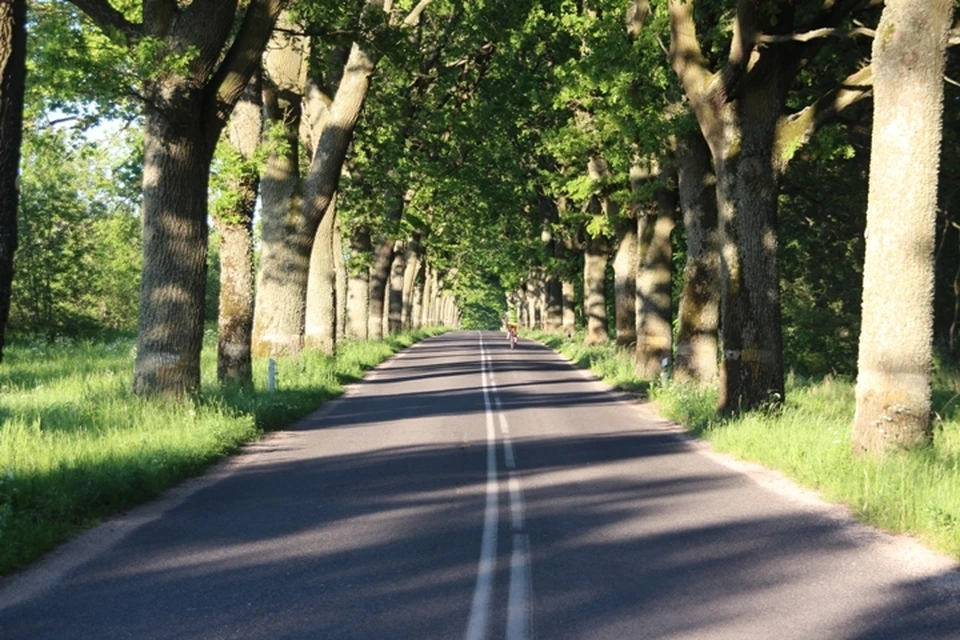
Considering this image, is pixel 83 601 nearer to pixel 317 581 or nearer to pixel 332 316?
pixel 317 581

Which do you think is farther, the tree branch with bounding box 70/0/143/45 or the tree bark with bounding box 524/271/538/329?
the tree bark with bounding box 524/271/538/329

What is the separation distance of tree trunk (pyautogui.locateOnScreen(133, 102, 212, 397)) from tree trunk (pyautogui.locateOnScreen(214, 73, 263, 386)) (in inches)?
169

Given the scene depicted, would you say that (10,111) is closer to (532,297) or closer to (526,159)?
(526,159)

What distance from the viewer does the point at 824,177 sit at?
99.8 ft

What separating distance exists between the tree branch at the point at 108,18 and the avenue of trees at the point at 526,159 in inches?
1.6

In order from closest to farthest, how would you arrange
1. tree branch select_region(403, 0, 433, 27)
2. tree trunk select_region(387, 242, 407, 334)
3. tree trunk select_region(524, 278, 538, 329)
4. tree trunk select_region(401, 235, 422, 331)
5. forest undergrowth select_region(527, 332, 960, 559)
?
1. forest undergrowth select_region(527, 332, 960, 559)
2. tree branch select_region(403, 0, 433, 27)
3. tree trunk select_region(387, 242, 407, 334)
4. tree trunk select_region(401, 235, 422, 331)
5. tree trunk select_region(524, 278, 538, 329)

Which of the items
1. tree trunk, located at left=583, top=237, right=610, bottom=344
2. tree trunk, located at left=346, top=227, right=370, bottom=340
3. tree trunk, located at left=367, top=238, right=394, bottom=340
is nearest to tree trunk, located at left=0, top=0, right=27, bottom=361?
tree trunk, located at left=346, top=227, right=370, bottom=340

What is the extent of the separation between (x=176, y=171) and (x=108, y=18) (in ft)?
7.39

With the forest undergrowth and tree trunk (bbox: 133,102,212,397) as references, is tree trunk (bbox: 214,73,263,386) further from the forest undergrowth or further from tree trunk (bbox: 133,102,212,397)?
the forest undergrowth

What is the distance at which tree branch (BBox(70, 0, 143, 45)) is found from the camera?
14.7m

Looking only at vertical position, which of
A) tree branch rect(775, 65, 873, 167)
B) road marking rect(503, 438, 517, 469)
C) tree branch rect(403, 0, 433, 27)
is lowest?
road marking rect(503, 438, 517, 469)

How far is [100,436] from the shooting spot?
12.2 metres

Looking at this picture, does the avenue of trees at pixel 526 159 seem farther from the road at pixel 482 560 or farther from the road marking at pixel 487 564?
the road marking at pixel 487 564

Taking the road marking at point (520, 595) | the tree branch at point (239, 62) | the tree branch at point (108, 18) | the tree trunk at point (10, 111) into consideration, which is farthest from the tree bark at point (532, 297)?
→ the tree trunk at point (10, 111)
